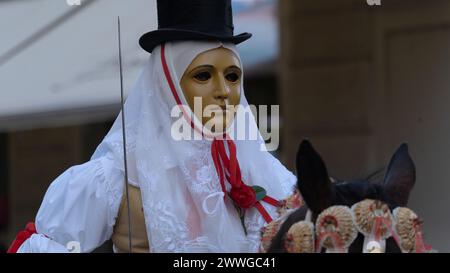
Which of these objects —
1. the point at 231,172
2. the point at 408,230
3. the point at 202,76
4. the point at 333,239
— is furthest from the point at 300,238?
the point at 202,76

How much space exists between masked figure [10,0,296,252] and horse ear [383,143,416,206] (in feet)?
1.31

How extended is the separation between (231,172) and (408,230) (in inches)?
22.2

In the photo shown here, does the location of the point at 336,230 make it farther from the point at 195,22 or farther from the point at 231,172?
the point at 195,22

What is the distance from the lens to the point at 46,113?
508 centimetres

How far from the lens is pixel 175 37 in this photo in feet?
7.58

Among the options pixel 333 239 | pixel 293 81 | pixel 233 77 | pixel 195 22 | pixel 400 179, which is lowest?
pixel 333 239

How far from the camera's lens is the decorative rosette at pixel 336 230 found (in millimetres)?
1839

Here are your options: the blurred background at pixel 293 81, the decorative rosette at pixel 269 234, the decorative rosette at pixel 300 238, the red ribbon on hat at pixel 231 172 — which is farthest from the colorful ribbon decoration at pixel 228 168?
the blurred background at pixel 293 81

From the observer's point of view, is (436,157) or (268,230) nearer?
(268,230)

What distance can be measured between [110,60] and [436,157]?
4.29 ft

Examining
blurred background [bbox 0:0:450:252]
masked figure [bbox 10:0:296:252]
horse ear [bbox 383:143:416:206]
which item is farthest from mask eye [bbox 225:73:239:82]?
blurred background [bbox 0:0:450:252]

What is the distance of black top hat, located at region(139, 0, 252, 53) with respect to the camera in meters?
2.30
